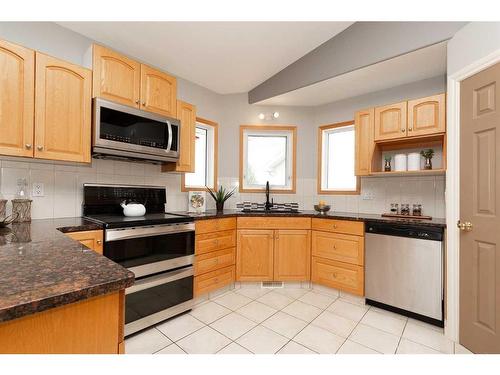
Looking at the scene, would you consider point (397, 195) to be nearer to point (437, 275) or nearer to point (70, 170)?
point (437, 275)

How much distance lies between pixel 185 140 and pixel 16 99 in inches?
53.6

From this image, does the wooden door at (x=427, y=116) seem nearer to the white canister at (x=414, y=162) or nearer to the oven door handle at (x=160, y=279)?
the white canister at (x=414, y=162)

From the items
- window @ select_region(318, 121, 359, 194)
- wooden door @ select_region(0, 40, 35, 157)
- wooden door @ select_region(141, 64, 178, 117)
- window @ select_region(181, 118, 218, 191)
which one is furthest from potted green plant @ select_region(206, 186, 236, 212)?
wooden door @ select_region(0, 40, 35, 157)

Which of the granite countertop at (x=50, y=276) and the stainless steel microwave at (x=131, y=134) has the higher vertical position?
the stainless steel microwave at (x=131, y=134)

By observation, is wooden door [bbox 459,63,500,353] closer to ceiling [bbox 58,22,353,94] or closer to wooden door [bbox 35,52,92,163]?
ceiling [bbox 58,22,353,94]

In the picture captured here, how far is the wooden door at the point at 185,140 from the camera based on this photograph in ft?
8.61

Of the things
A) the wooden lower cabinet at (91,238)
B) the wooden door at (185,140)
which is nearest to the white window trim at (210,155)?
the wooden door at (185,140)

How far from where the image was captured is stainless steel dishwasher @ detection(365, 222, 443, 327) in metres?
2.05

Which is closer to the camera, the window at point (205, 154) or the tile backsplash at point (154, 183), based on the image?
the tile backsplash at point (154, 183)

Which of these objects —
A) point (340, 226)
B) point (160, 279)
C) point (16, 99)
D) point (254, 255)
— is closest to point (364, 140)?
point (340, 226)

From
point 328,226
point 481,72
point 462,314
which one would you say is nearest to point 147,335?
point 328,226

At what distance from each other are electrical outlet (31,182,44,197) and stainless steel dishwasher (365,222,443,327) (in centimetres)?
296

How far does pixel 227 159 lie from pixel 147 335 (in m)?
2.26

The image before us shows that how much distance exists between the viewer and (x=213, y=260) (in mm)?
2566
